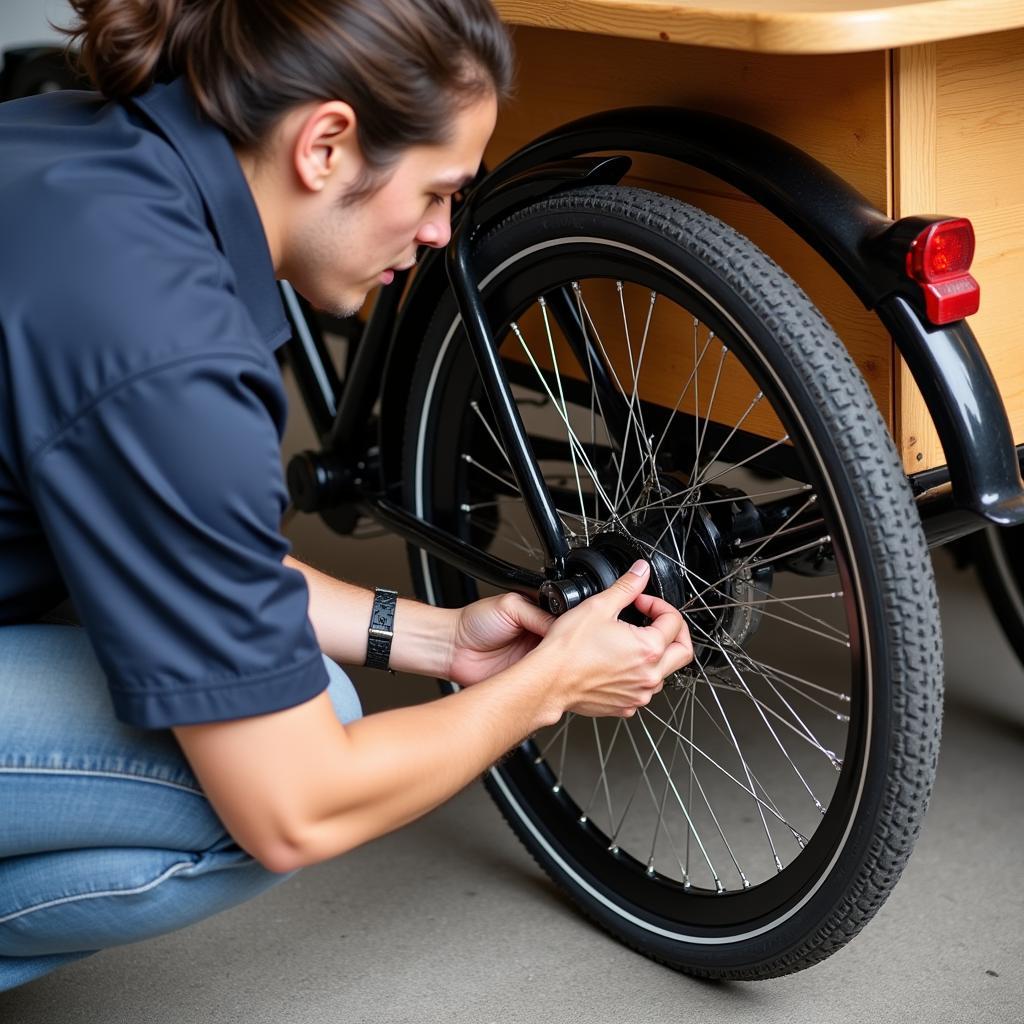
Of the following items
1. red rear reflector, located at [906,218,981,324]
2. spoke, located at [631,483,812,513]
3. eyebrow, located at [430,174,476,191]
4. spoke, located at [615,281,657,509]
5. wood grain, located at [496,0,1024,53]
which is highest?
wood grain, located at [496,0,1024,53]

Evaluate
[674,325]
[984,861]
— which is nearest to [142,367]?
[674,325]

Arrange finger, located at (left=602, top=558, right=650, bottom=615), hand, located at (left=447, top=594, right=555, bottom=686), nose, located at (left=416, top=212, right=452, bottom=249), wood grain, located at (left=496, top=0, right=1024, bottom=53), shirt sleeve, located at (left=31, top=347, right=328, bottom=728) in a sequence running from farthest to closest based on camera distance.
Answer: hand, located at (left=447, top=594, right=555, bottom=686), finger, located at (left=602, top=558, right=650, bottom=615), nose, located at (left=416, top=212, right=452, bottom=249), wood grain, located at (left=496, top=0, right=1024, bottom=53), shirt sleeve, located at (left=31, top=347, right=328, bottom=728)

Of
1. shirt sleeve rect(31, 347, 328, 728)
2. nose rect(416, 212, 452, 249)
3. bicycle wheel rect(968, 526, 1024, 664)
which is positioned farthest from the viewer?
bicycle wheel rect(968, 526, 1024, 664)

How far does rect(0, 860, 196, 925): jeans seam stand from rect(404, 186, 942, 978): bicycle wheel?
1.53ft

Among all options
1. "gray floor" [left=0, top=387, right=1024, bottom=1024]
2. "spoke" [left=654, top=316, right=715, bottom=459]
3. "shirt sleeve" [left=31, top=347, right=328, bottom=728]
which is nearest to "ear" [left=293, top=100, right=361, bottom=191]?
"shirt sleeve" [left=31, top=347, right=328, bottom=728]

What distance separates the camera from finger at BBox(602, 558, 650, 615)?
123cm

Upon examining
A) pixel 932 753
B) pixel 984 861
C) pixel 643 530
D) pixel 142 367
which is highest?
pixel 142 367

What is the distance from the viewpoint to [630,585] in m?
1.27

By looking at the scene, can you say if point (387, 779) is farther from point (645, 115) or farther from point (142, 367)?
point (645, 115)

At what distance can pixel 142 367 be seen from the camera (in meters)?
0.90

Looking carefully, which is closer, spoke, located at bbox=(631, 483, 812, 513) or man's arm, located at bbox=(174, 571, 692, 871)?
man's arm, located at bbox=(174, 571, 692, 871)

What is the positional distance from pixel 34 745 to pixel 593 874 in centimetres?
64

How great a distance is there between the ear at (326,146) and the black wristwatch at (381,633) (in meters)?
0.46

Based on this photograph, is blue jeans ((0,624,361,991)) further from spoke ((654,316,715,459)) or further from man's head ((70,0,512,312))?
spoke ((654,316,715,459))
